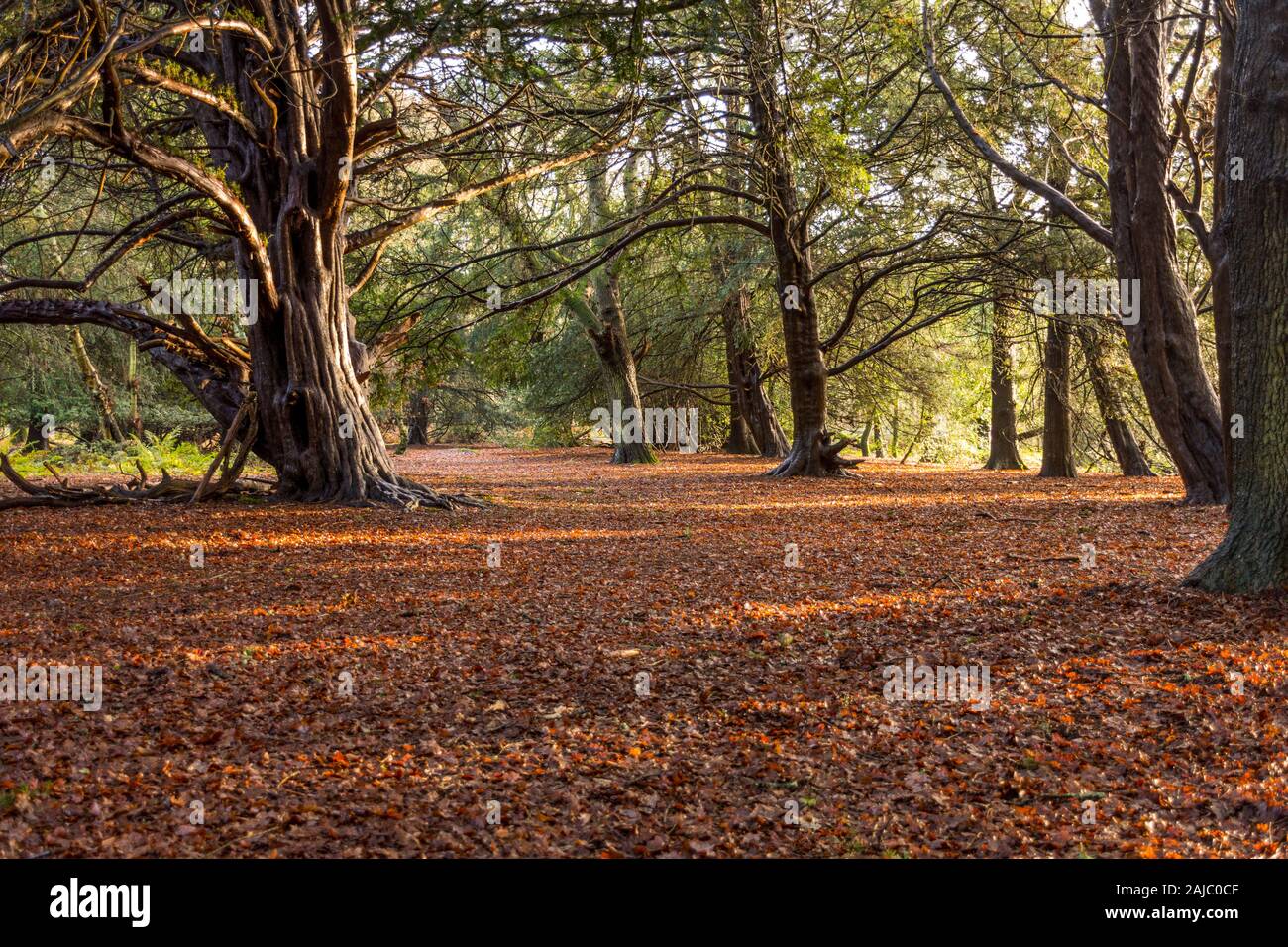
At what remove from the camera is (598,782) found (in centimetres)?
404

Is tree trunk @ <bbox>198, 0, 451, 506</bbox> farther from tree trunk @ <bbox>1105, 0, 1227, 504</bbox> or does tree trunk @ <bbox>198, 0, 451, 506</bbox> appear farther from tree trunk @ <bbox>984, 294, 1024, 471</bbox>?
tree trunk @ <bbox>984, 294, 1024, 471</bbox>

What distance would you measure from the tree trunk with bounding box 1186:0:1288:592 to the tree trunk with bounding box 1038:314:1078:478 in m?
9.71

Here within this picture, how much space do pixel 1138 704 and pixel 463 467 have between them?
19.2 meters

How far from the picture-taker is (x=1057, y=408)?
A: 17.3 metres

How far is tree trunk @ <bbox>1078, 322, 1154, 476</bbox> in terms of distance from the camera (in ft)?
49.7

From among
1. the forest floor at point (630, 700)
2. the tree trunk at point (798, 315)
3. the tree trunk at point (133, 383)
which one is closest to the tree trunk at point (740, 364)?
the tree trunk at point (798, 315)

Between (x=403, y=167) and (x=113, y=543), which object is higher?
(x=403, y=167)

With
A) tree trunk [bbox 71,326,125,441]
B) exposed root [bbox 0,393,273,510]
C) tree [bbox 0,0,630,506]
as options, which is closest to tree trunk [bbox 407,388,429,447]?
tree trunk [bbox 71,326,125,441]

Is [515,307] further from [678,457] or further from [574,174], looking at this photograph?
[678,457]

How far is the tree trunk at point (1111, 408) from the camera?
1516cm

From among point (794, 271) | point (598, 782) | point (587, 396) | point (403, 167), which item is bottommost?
point (598, 782)

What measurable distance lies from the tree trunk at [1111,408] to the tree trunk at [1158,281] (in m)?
3.90

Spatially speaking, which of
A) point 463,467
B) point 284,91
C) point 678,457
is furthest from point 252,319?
point 678,457

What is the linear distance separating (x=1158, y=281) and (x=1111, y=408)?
18.3ft
